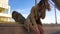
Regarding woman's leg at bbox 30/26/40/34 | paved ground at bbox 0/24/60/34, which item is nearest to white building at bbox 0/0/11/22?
paved ground at bbox 0/24/60/34

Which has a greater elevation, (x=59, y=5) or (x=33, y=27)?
(x=59, y=5)

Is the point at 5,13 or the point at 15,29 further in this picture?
the point at 5,13

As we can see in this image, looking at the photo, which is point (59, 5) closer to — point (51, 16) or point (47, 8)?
point (47, 8)

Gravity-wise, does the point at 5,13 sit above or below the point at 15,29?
above

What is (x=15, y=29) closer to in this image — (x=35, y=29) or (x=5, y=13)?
(x=35, y=29)

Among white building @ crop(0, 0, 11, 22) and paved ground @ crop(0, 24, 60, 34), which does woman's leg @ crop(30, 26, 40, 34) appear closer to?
paved ground @ crop(0, 24, 60, 34)

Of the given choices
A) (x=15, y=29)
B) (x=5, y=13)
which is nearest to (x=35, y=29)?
(x=15, y=29)

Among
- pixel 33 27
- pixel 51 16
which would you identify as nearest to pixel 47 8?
pixel 33 27

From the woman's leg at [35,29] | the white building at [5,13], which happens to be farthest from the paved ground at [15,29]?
the white building at [5,13]

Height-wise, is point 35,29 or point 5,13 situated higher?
point 5,13

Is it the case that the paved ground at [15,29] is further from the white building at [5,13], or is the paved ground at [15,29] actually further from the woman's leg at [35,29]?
the white building at [5,13]

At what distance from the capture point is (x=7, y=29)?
2887 mm

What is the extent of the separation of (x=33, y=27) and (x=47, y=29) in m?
0.48

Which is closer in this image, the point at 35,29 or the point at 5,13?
the point at 35,29
